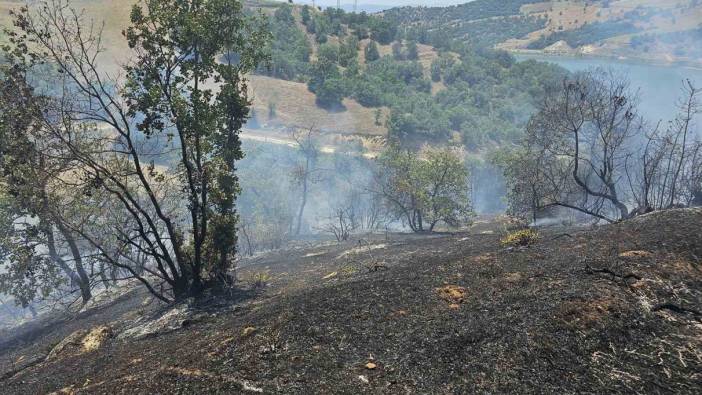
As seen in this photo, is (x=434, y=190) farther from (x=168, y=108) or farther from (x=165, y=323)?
(x=165, y=323)

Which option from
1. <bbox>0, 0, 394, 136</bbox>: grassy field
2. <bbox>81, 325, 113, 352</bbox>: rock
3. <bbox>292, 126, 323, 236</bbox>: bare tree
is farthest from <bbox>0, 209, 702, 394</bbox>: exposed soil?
<bbox>0, 0, 394, 136</bbox>: grassy field

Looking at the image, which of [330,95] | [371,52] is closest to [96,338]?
[330,95]

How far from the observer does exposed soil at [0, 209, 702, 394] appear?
7562mm

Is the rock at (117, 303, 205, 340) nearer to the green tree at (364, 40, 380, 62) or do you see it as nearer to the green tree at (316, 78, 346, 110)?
the green tree at (316, 78, 346, 110)

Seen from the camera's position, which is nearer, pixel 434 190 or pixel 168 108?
pixel 168 108

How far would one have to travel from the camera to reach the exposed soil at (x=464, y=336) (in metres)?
7.56

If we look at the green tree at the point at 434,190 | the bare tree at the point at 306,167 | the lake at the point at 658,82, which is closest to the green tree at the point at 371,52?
the bare tree at the point at 306,167

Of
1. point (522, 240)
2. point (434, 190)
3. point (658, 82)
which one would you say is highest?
point (522, 240)

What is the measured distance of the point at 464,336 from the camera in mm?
8578

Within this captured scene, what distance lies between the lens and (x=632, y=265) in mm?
10336

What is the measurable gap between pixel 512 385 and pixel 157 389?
18.0 feet

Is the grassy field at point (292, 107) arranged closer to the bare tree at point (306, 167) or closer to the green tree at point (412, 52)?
the bare tree at point (306, 167)

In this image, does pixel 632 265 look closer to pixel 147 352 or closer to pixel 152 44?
pixel 147 352

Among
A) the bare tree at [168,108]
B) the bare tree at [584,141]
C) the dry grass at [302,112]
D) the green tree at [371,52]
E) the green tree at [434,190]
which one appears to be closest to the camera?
the bare tree at [168,108]
